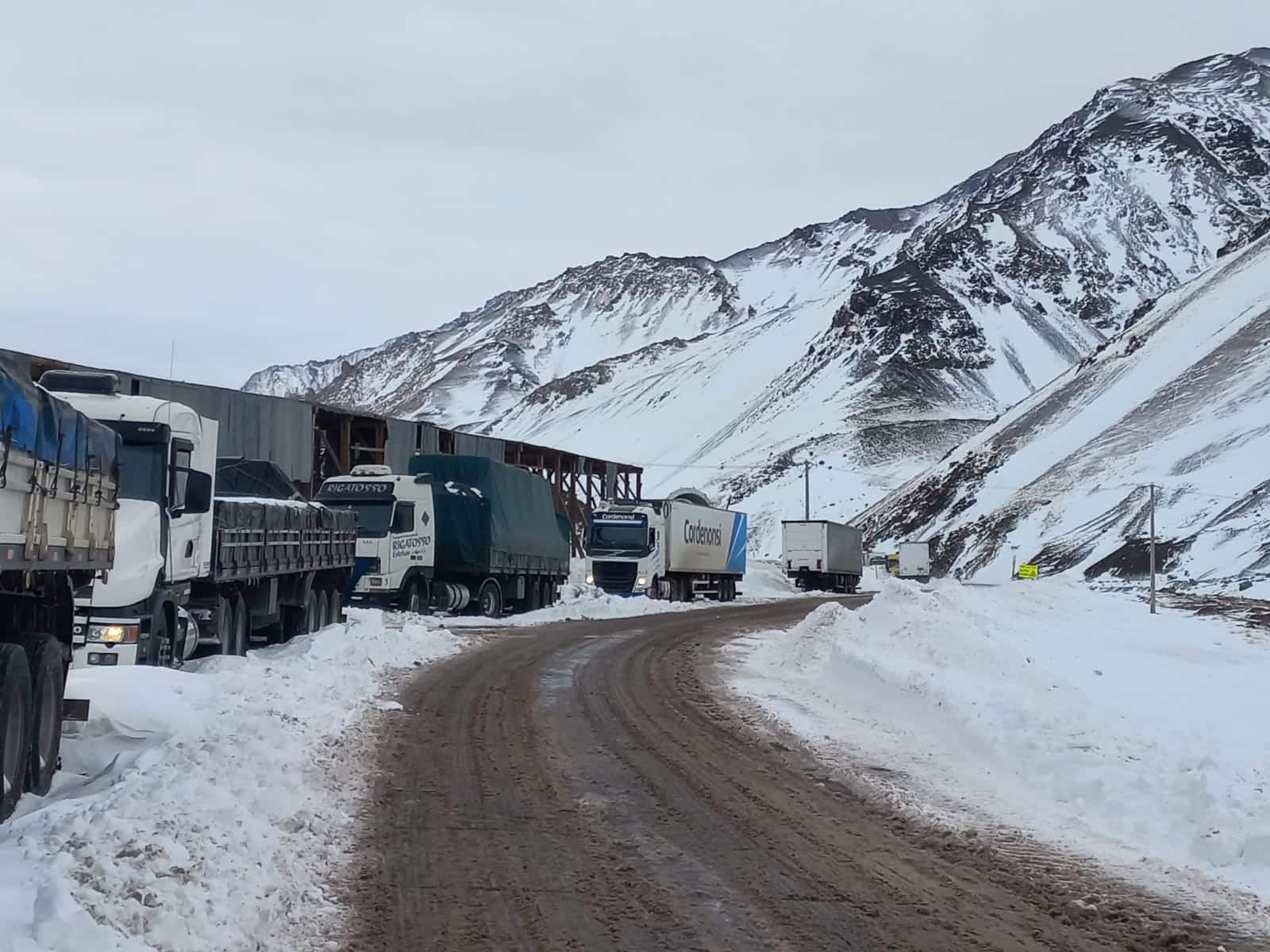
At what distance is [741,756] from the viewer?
11398 millimetres

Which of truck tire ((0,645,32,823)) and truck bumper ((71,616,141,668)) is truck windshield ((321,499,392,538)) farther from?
truck tire ((0,645,32,823))

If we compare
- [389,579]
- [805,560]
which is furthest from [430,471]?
[805,560]

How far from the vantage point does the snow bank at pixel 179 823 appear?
216 inches

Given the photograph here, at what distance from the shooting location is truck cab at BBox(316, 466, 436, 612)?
26984 millimetres

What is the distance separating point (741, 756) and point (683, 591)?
3390 centimetres

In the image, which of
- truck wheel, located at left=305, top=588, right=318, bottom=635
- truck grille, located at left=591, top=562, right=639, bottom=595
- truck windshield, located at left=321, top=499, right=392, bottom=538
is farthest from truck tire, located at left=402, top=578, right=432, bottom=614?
truck grille, located at left=591, top=562, right=639, bottom=595

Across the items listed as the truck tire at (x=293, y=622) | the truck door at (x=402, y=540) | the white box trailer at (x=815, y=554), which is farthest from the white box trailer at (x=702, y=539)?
the truck tire at (x=293, y=622)

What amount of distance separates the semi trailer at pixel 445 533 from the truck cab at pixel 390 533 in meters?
0.02

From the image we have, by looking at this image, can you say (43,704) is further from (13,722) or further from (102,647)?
(102,647)

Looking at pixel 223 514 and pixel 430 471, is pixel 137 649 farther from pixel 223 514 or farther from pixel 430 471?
pixel 430 471

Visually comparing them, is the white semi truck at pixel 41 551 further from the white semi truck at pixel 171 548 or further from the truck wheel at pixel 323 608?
the truck wheel at pixel 323 608

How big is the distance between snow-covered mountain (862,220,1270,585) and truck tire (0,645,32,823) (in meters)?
46.1

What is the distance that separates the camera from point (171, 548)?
1329 cm

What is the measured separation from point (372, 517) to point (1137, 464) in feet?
169
